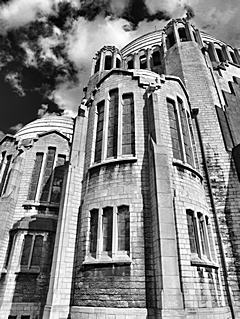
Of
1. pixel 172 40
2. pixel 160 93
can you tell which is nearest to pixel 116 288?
pixel 160 93

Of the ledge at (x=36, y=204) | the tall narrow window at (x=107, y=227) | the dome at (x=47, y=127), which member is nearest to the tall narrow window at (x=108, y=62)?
the dome at (x=47, y=127)

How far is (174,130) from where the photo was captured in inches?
558

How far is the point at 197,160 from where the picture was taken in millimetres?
15617

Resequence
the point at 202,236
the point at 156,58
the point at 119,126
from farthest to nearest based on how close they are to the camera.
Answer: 1. the point at 156,58
2. the point at 119,126
3. the point at 202,236

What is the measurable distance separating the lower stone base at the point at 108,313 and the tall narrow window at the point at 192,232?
3403mm

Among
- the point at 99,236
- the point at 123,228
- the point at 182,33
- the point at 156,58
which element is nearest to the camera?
the point at 123,228

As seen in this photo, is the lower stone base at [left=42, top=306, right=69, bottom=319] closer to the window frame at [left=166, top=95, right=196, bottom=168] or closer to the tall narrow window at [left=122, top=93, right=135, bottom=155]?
the tall narrow window at [left=122, top=93, right=135, bottom=155]

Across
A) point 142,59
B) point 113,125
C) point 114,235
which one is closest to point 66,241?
point 114,235

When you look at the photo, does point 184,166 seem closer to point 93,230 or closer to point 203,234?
point 203,234

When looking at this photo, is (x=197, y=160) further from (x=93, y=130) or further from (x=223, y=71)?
(x=223, y=71)

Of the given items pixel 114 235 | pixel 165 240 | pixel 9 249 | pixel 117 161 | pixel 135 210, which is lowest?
pixel 165 240

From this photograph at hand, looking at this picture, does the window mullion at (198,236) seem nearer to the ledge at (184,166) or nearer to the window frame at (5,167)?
the ledge at (184,166)

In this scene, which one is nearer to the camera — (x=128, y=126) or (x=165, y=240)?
(x=165, y=240)

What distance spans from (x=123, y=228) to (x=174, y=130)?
6.62m
